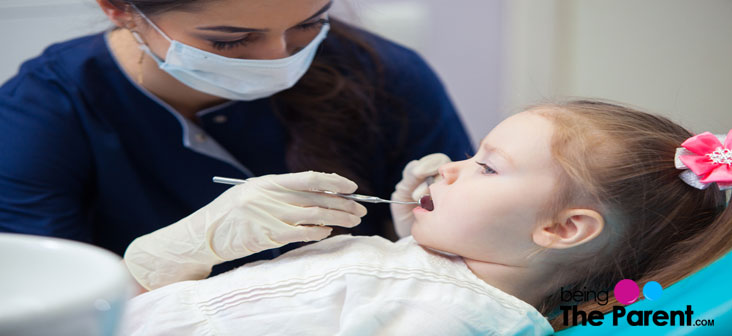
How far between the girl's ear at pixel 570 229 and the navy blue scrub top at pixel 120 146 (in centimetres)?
53

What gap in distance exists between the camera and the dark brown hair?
1.45 meters

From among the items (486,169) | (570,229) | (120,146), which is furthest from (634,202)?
(120,146)

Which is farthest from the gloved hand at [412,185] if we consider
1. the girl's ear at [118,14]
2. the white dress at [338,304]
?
the girl's ear at [118,14]

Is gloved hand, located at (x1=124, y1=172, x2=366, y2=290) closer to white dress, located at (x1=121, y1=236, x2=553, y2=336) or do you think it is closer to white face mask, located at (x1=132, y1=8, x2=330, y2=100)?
white dress, located at (x1=121, y1=236, x2=553, y2=336)

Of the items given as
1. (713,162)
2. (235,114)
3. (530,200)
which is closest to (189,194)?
(235,114)

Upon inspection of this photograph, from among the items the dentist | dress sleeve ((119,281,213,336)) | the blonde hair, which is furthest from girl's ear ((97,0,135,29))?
the blonde hair

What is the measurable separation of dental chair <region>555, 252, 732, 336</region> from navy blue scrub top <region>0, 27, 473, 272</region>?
0.63 meters

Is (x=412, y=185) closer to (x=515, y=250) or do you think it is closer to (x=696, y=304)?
(x=515, y=250)

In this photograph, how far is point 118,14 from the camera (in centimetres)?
119

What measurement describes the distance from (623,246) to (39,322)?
831 mm

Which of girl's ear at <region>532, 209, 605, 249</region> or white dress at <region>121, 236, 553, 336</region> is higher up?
girl's ear at <region>532, 209, 605, 249</region>

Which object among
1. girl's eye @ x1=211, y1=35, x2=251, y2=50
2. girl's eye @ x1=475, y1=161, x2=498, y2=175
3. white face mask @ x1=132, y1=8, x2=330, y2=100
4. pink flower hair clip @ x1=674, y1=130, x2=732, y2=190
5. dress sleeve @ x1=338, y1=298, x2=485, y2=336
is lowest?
dress sleeve @ x1=338, y1=298, x2=485, y2=336

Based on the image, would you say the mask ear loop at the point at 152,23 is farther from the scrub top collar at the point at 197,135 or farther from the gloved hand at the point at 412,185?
the gloved hand at the point at 412,185

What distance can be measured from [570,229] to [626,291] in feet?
0.43
